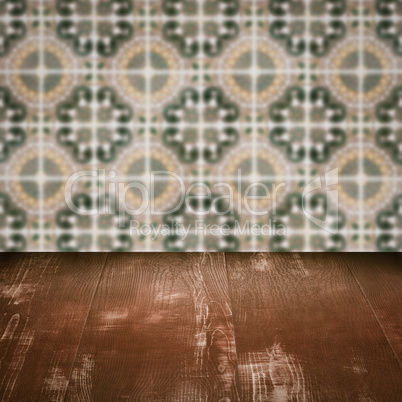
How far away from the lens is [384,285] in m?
1.43

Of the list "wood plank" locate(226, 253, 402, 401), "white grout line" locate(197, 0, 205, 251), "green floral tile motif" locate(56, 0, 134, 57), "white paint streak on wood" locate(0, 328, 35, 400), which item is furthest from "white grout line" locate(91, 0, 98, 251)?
"white paint streak on wood" locate(0, 328, 35, 400)

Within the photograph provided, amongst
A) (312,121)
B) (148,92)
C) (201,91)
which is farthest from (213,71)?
(312,121)

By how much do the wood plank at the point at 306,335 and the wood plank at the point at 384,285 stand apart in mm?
20

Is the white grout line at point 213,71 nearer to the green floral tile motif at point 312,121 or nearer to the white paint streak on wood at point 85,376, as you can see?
the green floral tile motif at point 312,121

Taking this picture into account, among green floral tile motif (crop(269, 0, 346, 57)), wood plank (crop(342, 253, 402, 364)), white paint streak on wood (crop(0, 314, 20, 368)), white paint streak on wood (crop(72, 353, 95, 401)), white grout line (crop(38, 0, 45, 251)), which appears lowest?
wood plank (crop(342, 253, 402, 364))

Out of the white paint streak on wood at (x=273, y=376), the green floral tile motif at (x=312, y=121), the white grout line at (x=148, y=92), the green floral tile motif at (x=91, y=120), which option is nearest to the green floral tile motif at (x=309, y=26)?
the green floral tile motif at (x=312, y=121)

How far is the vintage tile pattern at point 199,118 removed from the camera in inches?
62.7

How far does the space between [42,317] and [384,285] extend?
799mm

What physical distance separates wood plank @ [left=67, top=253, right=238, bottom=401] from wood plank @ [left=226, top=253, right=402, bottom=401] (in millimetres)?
40

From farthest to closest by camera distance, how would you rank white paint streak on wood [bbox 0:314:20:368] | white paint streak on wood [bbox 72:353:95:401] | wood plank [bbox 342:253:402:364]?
wood plank [bbox 342:253:402:364]
white paint streak on wood [bbox 0:314:20:368]
white paint streak on wood [bbox 72:353:95:401]

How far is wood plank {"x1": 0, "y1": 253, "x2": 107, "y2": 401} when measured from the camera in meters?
0.97

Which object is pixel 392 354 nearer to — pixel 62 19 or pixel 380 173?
pixel 380 173

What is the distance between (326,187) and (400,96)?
317 mm

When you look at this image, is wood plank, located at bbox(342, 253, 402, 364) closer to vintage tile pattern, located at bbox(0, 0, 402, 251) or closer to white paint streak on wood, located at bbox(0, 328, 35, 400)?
vintage tile pattern, located at bbox(0, 0, 402, 251)
